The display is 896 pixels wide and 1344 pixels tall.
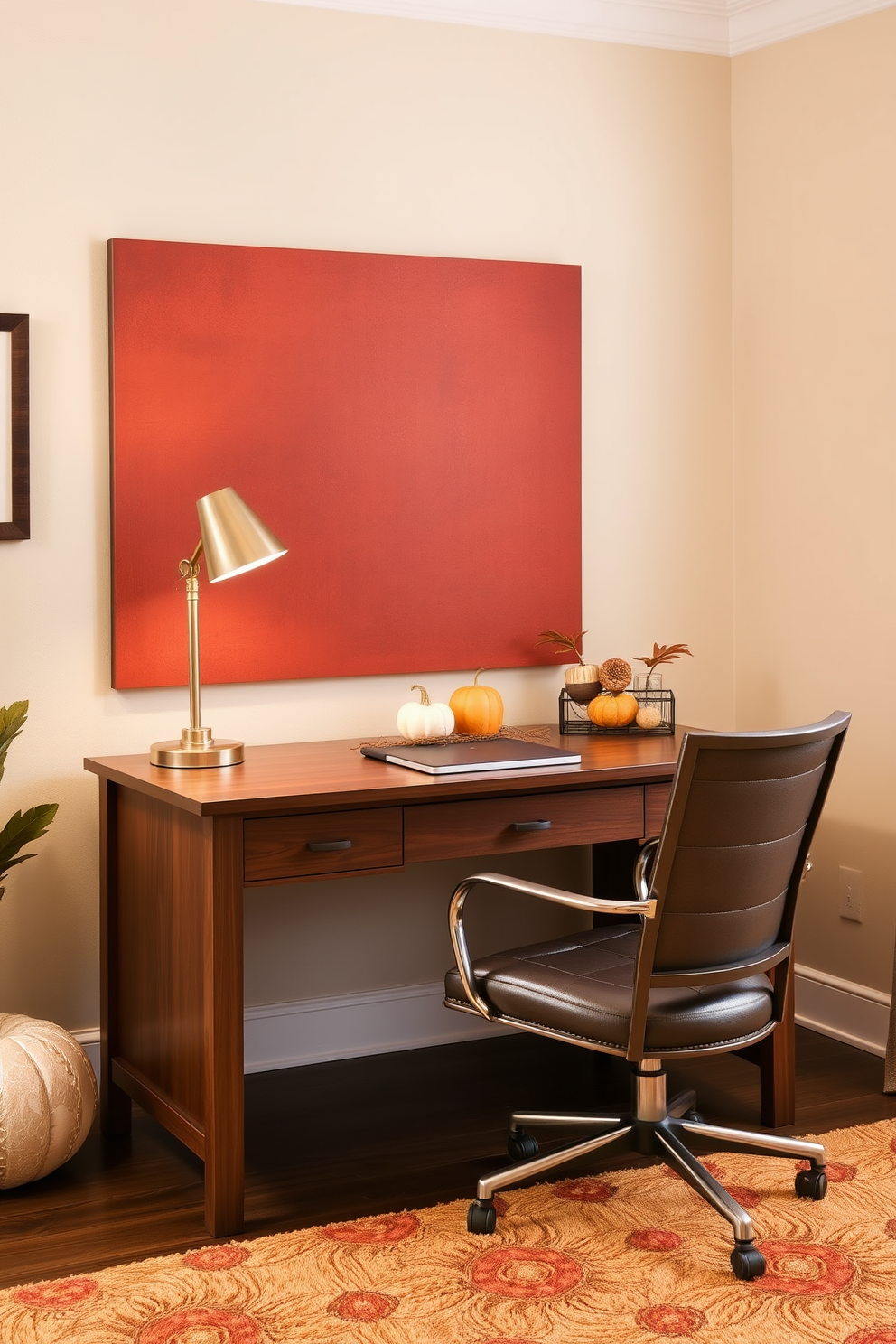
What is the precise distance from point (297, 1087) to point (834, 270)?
7.67 ft

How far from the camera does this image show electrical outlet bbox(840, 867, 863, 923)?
322 centimetres

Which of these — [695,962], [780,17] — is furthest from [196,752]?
[780,17]

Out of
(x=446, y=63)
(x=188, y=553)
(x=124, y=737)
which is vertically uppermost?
(x=446, y=63)

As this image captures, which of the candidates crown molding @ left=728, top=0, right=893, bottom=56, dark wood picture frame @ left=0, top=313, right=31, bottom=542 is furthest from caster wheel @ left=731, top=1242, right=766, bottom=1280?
crown molding @ left=728, top=0, right=893, bottom=56

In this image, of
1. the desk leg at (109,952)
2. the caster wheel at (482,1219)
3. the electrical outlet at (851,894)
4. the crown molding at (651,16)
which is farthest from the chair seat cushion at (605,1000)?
the crown molding at (651,16)

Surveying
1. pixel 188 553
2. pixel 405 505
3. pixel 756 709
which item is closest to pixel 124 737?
pixel 188 553

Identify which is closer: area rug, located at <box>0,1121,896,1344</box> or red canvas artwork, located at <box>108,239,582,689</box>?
area rug, located at <box>0,1121,896,1344</box>

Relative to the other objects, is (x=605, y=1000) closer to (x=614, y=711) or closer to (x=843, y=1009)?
(x=614, y=711)

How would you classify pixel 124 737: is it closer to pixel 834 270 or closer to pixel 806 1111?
pixel 806 1111

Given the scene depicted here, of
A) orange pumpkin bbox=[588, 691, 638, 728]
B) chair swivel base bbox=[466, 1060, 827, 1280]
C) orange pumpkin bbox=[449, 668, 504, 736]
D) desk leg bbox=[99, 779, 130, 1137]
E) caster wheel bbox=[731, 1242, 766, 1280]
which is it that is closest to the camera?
caster wheel bbox=[731, 1242, 766, 1280]

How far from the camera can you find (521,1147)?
2506 mm

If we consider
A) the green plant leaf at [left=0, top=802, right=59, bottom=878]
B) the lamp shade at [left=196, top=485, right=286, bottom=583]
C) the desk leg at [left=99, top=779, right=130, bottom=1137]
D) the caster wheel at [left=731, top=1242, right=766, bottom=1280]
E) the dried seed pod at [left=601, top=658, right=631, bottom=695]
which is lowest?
the caster wheel at [left=731, top=1242, right=766, bottom=1280]

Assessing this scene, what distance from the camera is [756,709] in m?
3.52

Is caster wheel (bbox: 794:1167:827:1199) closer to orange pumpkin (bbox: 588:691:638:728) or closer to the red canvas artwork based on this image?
orange pumpkin (bbox: 588:691:638:728)
